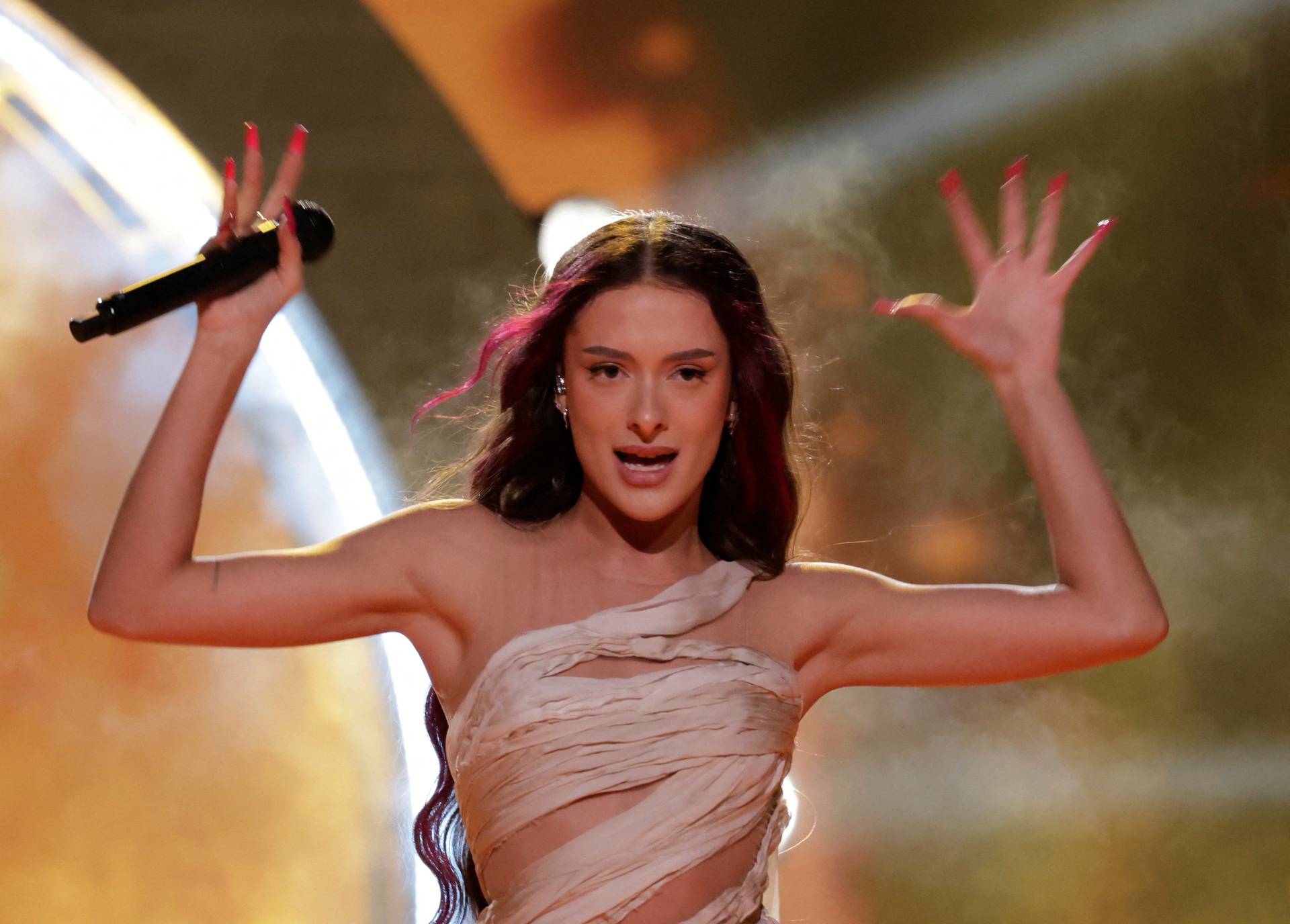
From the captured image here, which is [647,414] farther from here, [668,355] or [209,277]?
[209,277]

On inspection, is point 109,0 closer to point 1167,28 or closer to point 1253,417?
point 1167,28

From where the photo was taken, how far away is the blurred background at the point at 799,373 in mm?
2115

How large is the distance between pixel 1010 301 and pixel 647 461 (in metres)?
0.40

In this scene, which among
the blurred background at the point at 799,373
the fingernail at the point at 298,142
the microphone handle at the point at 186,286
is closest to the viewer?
the microphone handle at the point at 186,286

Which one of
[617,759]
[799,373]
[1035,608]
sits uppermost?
[799,373]

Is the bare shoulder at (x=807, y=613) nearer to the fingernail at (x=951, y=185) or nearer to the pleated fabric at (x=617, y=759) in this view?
the pleated fabric at (x=617, y=759)

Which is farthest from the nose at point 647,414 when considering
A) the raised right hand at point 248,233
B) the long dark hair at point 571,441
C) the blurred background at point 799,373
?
the blurred background at point 799,373

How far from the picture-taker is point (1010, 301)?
4.58 ft

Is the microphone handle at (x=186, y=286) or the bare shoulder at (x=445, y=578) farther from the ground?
the microphone handle at (x=186, y=286)

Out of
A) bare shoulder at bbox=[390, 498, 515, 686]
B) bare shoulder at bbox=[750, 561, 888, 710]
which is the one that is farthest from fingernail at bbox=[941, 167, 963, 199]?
bare shoulder at bbox=[390, 498, 515, 686]

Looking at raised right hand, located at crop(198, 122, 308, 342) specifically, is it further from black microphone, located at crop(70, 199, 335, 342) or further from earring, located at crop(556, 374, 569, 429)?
earring, located at crop(556, 374, 569, 429)

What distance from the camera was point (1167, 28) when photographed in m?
2.49

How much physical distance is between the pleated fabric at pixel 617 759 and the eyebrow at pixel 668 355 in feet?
0.81

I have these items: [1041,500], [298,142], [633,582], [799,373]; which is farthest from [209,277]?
[799,373]
